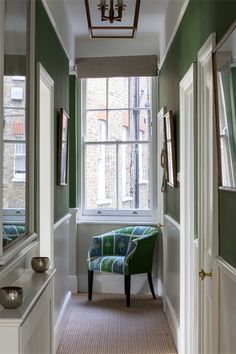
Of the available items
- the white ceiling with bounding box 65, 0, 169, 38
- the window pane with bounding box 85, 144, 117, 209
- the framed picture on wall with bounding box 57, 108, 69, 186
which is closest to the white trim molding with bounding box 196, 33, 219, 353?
the framed picture on wall with bounding box 57, 108, 69, 186

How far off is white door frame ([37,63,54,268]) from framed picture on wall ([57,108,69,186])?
288mm

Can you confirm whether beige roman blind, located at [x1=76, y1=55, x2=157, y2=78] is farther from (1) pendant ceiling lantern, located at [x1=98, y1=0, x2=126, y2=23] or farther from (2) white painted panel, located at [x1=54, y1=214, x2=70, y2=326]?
(1) pendant ceiling lantern, located at [x1=98, y1=0, x2=126, y2=23]

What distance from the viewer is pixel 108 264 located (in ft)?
16.5

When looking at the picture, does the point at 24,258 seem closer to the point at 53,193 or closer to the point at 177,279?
the point at 53,193

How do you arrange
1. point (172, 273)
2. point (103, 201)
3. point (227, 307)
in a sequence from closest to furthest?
point (227, 307)
point (172, 273)
point (103, 201)

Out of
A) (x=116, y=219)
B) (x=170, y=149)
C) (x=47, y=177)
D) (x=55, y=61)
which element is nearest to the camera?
(x=47, y=177)

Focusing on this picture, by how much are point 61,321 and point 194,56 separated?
2.46 m

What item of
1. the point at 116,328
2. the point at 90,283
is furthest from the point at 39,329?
the point at 90,283

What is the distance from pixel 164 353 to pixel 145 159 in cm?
257

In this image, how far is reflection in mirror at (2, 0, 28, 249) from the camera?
225cm

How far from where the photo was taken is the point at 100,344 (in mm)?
3932

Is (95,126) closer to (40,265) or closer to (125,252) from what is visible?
(125,252)

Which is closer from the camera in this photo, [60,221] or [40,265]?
[40,265]

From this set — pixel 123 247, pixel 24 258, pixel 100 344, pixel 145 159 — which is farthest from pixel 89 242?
pixel 24 258
